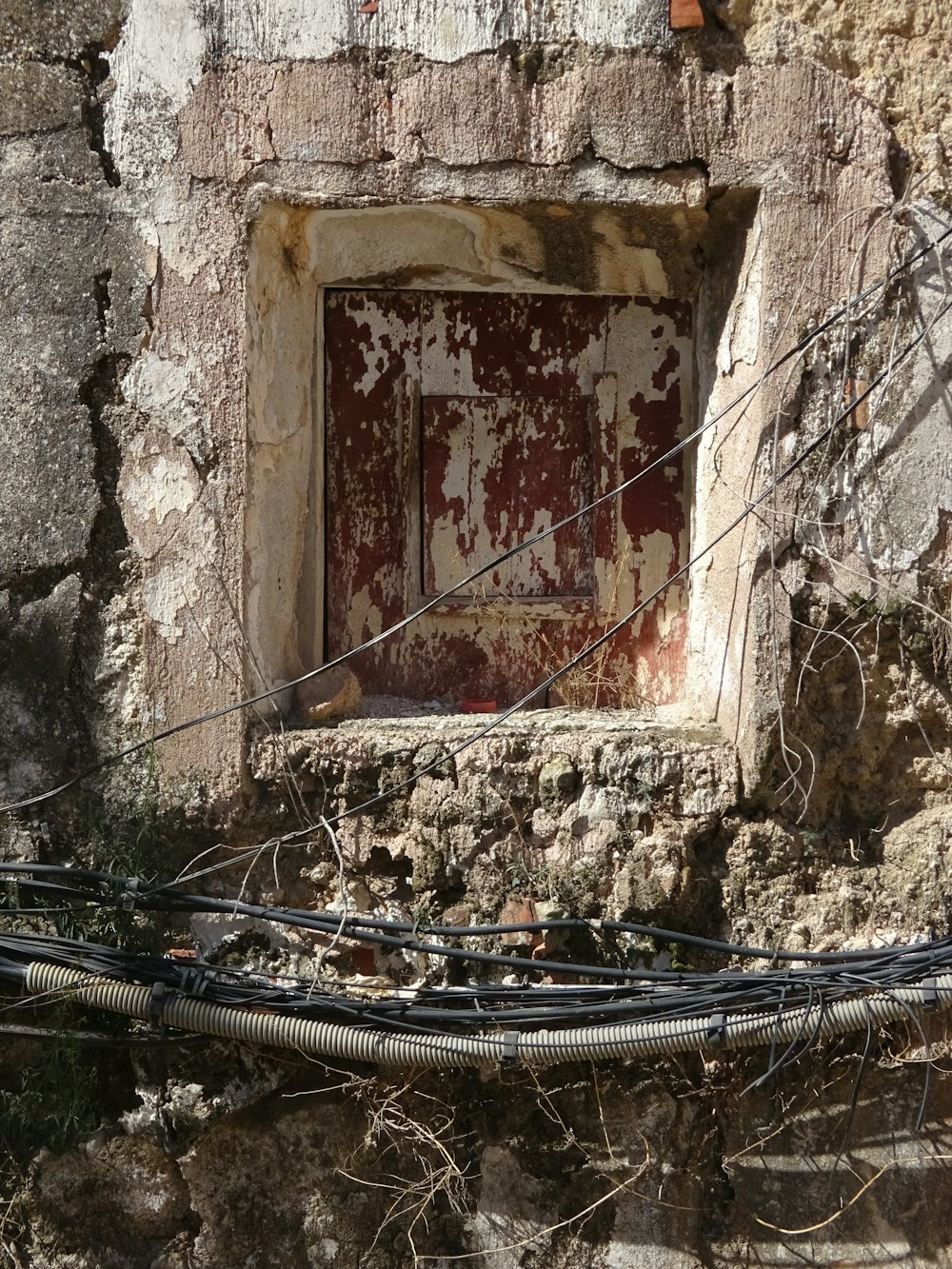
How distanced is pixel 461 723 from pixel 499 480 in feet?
2.17

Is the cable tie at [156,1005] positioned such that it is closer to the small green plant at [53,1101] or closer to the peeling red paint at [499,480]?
the small green plant at [53,1101]

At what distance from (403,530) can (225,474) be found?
54cm

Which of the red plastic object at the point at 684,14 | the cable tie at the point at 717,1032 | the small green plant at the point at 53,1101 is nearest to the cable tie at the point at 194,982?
the small green plant at the point at 53,1101

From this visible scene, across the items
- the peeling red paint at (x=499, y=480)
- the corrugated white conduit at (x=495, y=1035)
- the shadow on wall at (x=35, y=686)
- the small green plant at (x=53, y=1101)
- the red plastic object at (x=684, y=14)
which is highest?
the red plastic object at (x=684, y=14)

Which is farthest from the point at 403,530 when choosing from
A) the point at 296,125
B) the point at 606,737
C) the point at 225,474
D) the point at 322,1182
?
the point at 322,1182

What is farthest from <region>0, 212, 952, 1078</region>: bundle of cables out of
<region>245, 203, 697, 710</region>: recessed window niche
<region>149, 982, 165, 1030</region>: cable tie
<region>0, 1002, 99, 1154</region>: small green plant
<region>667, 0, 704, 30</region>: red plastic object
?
<region>667, 0, 704, 30</region>: red plastic object

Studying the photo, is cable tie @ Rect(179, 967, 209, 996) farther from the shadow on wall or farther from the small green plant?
the shadow on wall

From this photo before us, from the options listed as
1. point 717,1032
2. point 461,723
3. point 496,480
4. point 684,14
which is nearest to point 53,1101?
point 461,723

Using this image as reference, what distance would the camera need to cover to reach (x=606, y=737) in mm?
2766

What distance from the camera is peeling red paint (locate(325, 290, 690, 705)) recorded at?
3078 millimetres

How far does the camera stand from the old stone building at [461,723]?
8.87ft

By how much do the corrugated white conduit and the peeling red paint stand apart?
865mm

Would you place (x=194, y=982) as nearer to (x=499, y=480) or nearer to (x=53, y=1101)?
(x=53, y=1101)

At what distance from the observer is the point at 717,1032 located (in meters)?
2.53
